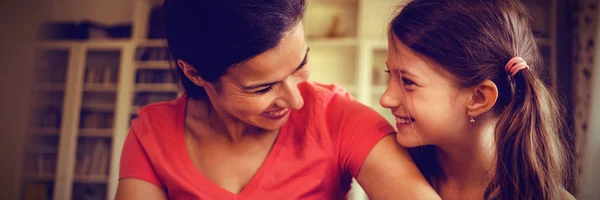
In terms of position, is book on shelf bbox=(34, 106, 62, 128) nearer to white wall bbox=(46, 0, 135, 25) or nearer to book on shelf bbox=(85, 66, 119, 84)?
book on shelf bbox=(85, 66, 119, 84)

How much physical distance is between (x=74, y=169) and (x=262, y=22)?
3.50 metres

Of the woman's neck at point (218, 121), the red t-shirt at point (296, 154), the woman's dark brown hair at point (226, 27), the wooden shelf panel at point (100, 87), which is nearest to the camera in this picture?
the woman's dark brown hair at point (226, 27)

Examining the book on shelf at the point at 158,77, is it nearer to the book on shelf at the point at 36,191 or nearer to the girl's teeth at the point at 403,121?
the book on shelf at the point at 36,191

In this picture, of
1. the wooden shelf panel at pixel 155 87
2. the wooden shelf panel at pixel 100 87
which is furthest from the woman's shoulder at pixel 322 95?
→ the wooden shelf panel at pixel 100 87

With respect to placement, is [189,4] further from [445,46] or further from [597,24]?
[597,24]

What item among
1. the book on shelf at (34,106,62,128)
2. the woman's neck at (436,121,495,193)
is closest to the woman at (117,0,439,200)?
the woman's neck at (436,121,495,193)

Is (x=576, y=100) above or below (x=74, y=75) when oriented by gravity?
above

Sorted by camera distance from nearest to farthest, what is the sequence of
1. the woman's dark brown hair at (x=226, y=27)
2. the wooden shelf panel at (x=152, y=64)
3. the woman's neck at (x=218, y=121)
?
the woman's dark brown hair at (x=226, y=27)
the woman's neck at (x=218, y=121)
the wooden shelf panel at (x=152, y=64)

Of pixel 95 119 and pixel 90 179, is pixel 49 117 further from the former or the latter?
pixel 90 179

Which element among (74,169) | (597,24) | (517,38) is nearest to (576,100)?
(597,24)

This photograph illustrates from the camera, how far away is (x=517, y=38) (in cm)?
88

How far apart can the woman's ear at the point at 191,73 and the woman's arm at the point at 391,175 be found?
386 mm

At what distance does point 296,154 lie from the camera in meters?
0.94

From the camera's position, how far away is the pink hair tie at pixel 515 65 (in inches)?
32.5
